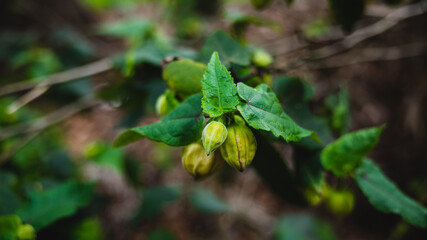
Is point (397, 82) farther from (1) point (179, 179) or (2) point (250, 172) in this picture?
(1) point (179, 179)

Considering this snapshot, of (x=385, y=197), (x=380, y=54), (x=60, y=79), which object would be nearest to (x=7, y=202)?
(x=60, y=79)

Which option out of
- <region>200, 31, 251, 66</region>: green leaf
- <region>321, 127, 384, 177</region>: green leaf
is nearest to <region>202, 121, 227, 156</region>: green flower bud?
<region>200, 31, 251, 66</region>: green leaf

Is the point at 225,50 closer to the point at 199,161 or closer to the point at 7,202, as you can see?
the point at 199,161

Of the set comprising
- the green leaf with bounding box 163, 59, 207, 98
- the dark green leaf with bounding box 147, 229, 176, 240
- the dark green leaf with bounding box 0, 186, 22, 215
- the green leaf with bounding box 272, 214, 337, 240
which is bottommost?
the green leaf with bounding box 272, 214, 337, 240

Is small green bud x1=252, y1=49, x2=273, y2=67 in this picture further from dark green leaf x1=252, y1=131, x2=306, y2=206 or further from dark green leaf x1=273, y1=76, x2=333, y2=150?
dark green leaf x1=252, y1=131, x2=306, y2=206

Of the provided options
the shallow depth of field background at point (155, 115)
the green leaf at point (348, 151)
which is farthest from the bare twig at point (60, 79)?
the green leaf at point (348, 151)

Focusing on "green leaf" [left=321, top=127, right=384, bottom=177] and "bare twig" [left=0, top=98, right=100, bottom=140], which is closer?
"green leaf" [left=321, top=127, right=384, bottom=177]

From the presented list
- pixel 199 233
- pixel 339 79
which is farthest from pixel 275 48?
pixel 199 233
